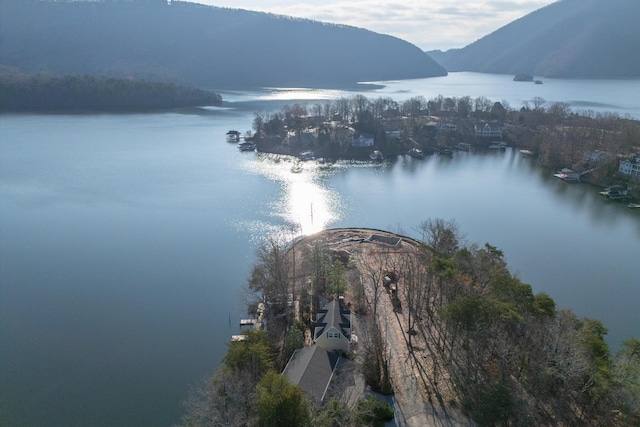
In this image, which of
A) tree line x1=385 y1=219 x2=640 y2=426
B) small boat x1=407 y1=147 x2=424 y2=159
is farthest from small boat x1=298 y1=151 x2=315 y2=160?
tree line x1=385 y1=219 x2=640 y2=426

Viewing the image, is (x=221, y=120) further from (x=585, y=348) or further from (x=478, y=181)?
(x=585, y=348)

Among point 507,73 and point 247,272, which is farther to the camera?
point 507,73

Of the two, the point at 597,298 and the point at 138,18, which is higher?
the point at 138,18

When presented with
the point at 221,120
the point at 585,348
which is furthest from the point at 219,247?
the point at 221,120

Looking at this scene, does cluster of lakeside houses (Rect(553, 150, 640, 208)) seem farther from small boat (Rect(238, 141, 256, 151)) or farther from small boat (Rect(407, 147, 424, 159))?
small boat (Rect(238, 141, 256, 151))

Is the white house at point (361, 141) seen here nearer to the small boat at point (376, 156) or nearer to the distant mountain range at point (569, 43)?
the small boat at point (376, 156)

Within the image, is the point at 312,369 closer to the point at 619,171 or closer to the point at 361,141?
the point at 619,171
